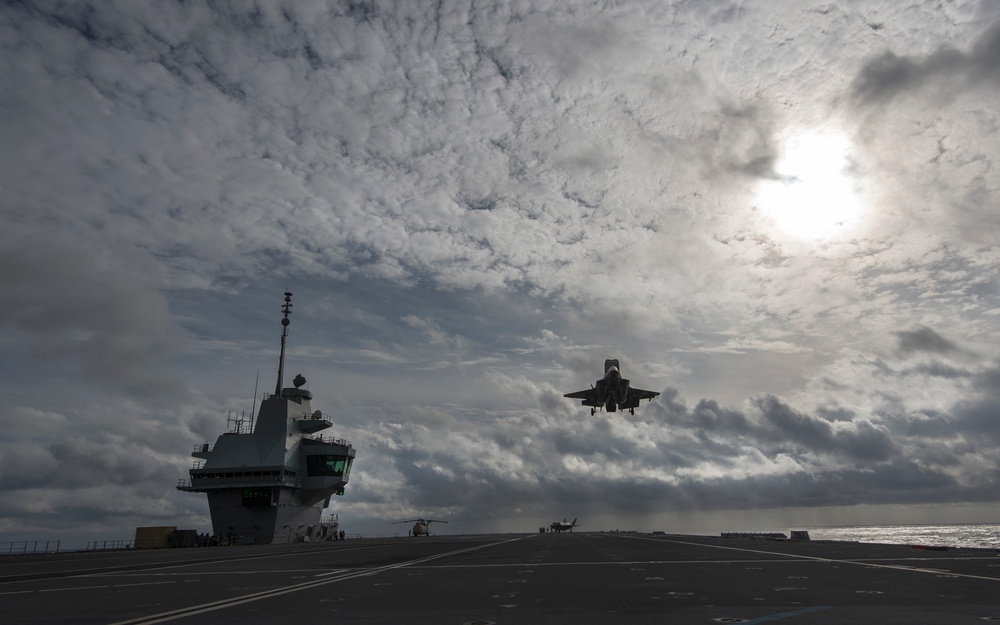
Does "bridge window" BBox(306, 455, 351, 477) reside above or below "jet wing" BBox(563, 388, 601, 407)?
below

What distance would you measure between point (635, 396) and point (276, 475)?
158ft

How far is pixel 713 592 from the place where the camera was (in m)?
15.3

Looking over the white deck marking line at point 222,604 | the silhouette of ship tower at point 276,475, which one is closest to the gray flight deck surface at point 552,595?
the white deck marking line at point 222,604

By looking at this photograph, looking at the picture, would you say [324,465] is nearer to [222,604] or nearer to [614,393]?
[614,393]

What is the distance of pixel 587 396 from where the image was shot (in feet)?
251

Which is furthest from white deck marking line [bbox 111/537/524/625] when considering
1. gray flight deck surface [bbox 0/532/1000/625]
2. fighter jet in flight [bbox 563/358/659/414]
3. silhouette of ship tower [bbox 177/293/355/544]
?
silhouette of ship tower [bbox 177/293/355/544]

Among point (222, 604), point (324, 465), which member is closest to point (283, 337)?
point (324, 465)

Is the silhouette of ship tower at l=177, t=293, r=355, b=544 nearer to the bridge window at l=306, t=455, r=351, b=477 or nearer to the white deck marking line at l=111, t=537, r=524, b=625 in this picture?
the bridge window at l=306, t=455, r=351, b=477

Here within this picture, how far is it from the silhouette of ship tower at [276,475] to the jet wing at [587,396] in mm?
36541

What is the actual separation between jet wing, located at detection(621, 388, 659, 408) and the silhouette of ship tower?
44.4 m

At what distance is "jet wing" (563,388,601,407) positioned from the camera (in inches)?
2849

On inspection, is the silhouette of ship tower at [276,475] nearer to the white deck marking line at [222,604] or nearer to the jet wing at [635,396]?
the jet wing at [635,396]

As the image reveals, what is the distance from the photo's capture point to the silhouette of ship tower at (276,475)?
81312mm

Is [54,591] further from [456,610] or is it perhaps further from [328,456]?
[328,456]
